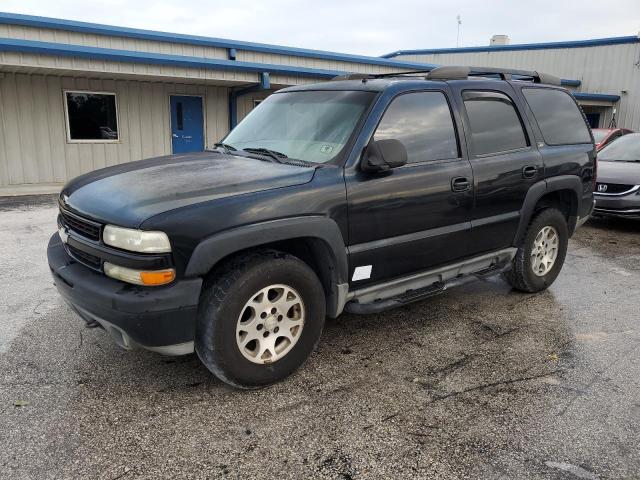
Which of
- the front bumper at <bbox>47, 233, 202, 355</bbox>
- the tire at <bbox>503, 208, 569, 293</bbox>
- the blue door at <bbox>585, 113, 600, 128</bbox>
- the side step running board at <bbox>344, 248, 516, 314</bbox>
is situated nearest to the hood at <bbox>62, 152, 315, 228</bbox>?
the front bumper at <bbox>47, 233, 202, 355</bbox>

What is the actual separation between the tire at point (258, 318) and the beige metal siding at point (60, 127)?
10.7 meters

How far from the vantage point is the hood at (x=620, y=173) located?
7.87 meters

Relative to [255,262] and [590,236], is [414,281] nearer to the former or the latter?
[255,262]

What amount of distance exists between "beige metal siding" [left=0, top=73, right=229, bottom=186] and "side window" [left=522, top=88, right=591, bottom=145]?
10373 mm

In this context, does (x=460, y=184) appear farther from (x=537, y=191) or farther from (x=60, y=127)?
(x=60, y=127)

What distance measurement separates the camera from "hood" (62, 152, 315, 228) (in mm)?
2795

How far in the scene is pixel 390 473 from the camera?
7.93ft

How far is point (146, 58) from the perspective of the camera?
10.9 metres

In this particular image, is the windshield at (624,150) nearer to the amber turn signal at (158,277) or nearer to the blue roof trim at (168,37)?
the blue roof trim at (168,37)

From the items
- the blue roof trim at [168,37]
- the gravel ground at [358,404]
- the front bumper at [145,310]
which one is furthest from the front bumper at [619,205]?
the blue roof trim at [168,37]

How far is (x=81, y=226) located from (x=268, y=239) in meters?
1.16

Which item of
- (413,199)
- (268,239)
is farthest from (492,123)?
(268,239)

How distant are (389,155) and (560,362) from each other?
189cm

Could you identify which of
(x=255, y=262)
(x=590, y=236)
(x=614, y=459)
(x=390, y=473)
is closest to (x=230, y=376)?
(x=255, y=262)
